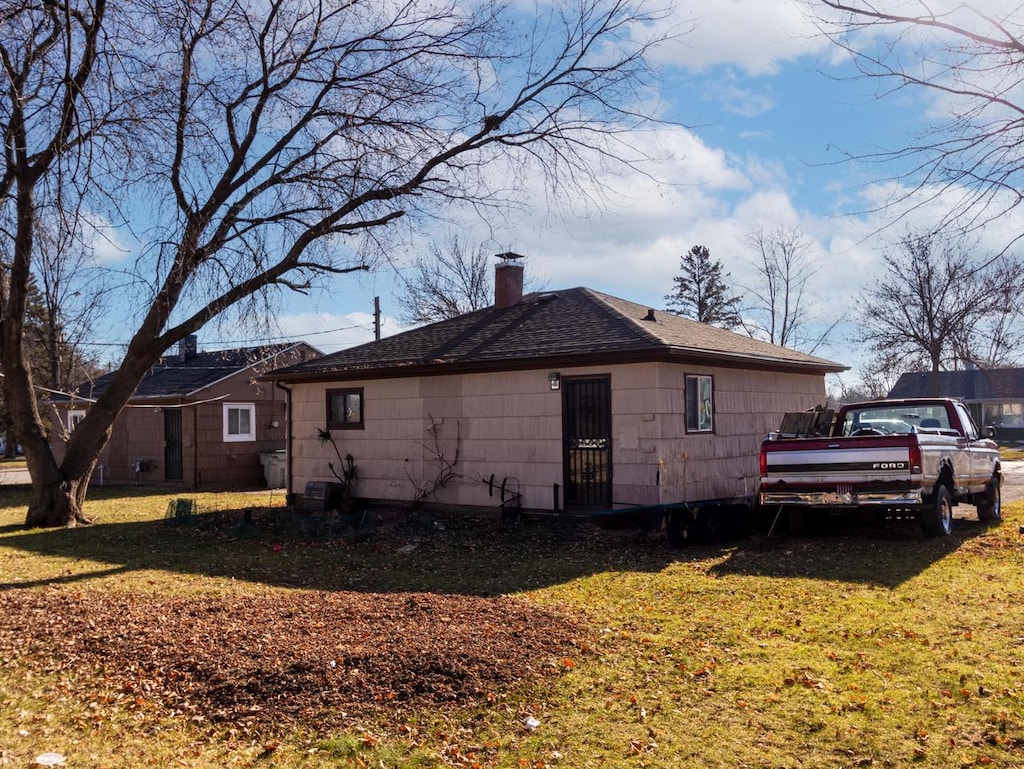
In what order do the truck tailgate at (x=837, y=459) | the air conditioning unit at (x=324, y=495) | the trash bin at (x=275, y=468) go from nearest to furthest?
the truck tailgate at (x=837, y=459)
the air conditioning unit at (x=324, y=495)
the trash bin at (x=275, y=468)

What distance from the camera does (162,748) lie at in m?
4.63

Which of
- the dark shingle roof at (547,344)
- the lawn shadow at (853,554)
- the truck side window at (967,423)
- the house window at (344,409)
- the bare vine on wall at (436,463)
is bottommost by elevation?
the lawn shadow at (853,554)

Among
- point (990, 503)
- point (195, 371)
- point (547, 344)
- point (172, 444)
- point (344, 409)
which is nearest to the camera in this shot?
point (990, 503)

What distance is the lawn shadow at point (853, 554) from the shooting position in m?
9.15

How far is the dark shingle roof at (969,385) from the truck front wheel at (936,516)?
41101 millimetres

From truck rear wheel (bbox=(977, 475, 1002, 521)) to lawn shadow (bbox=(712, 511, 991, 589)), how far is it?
0.59m

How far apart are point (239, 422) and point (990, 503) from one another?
1856 centimetres

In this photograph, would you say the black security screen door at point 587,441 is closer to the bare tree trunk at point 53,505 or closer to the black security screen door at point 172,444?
the bare tree trunk at point 53,505

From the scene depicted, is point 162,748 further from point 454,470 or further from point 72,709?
point 454,470

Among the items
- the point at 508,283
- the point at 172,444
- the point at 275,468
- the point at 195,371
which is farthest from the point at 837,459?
the point at 195,371

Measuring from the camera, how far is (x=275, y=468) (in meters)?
23.2

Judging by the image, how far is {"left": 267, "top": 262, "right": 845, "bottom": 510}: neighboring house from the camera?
12.6 meters

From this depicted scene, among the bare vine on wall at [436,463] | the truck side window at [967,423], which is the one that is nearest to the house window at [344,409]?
the bare vine on wall at [436,463]

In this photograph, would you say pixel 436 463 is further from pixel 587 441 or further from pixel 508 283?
pixel 508 283
